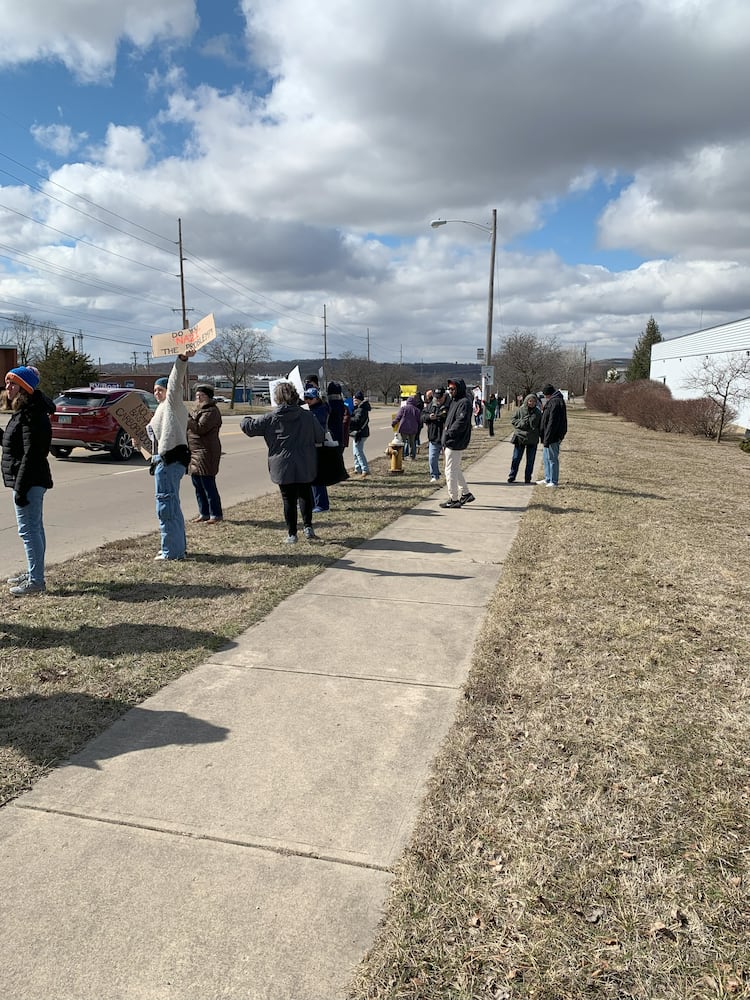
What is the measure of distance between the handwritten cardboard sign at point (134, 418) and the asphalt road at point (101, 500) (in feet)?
4.03

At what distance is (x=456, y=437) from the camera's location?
9578 mm

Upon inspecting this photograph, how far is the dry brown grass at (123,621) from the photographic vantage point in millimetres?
3609

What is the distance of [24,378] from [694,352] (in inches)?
2066

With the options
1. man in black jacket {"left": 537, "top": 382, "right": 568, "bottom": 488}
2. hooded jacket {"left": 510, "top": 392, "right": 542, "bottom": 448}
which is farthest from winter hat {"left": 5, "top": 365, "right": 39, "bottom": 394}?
hooded jacket {"left": 510, "top": 392, "right": 542, "bottom": 448}

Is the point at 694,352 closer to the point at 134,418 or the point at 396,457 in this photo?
the point at 396,457

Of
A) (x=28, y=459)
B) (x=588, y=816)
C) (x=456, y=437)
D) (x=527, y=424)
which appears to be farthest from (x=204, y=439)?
(x=588, y=816)

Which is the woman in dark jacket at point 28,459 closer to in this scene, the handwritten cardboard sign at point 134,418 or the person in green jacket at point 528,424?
the handwritten cardboard sign at point 134,418

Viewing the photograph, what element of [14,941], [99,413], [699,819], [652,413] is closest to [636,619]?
[699,819]

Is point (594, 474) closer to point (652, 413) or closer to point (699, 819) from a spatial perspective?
point (699, 819)

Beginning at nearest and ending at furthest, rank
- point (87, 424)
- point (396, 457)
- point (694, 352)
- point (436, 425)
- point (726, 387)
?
1. point (436, 425)
2. point (396, 457)
3. point (87, 424)
4. point (726, 387)
5. point (694, 352)

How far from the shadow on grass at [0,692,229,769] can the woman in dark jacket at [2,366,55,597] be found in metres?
2.20

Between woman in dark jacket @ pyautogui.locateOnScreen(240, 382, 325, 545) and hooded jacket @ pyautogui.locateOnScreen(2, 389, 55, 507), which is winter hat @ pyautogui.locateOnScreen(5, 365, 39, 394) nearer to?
hooded jacket @ pyautogui.locateOnScreen(2, 389, 55, 507)

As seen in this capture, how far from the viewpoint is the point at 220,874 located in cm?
250

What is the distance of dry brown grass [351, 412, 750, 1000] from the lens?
6.93ft
